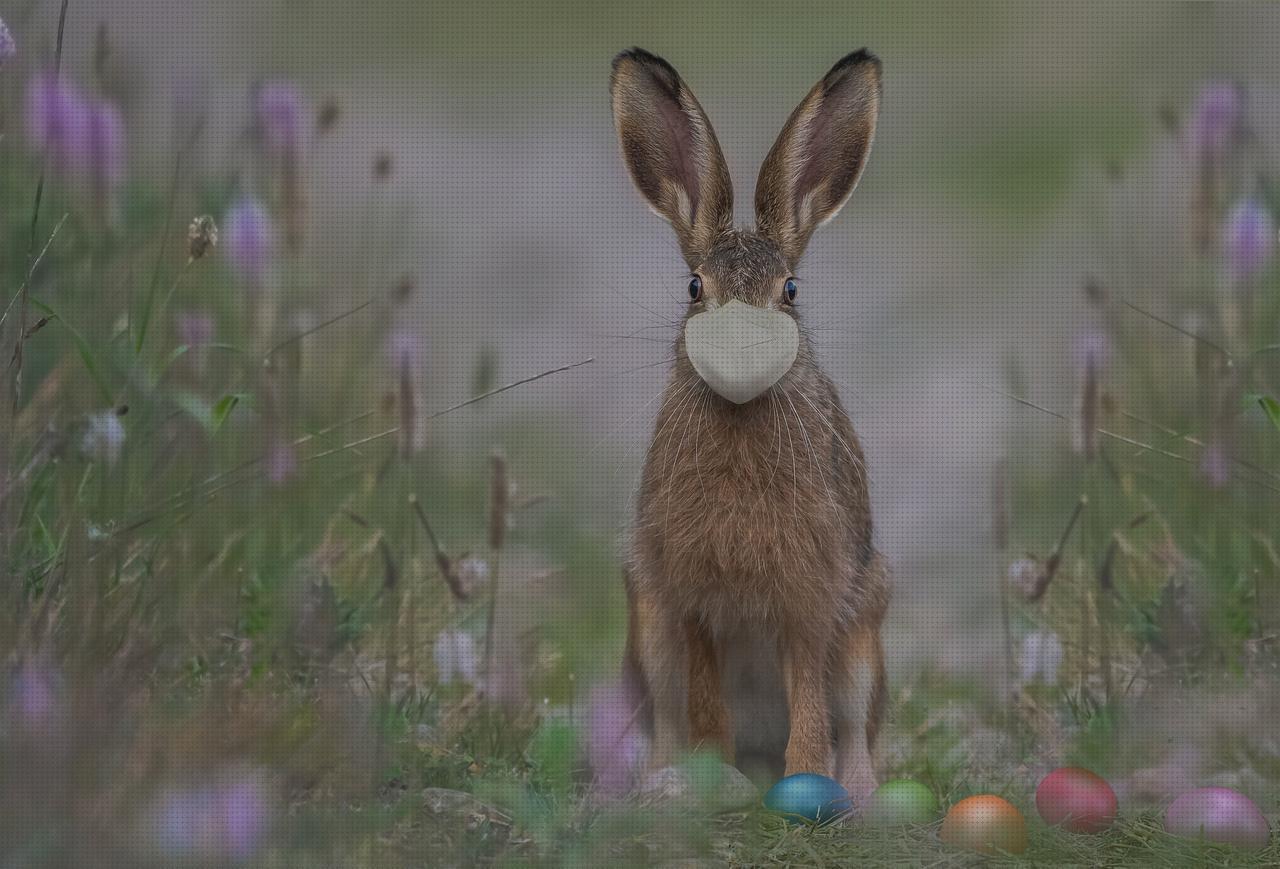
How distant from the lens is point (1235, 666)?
522cm

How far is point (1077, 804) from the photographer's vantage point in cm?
426

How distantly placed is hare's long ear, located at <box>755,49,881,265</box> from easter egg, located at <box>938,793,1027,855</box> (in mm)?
1656

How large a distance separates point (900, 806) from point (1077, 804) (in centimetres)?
47

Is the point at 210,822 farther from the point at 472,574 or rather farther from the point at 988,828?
the point at 472,574

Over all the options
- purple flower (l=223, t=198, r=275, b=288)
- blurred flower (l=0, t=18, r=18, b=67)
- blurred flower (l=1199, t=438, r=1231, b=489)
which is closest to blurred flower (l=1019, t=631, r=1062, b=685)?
blurred flower (l=1199, t=438, r=1231, b=489)

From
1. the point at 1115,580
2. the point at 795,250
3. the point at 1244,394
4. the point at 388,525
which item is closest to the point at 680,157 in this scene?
the point at 795,250

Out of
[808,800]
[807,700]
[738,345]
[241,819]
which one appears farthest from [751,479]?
[241,819]

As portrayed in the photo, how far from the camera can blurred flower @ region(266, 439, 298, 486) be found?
15.1 feet

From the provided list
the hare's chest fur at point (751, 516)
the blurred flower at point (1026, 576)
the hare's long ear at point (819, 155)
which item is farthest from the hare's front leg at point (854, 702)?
the hare's long ear at point (819, 155)

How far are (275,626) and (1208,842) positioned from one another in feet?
9.19

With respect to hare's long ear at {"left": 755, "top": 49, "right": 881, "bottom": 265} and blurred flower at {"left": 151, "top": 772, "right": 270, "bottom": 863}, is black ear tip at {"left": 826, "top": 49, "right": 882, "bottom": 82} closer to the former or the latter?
hare's long ear at {"left": 755, "top": 49, "right": 881, "bottom": 265}

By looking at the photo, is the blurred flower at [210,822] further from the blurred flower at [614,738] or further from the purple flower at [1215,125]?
the purple flower at [1215,125]

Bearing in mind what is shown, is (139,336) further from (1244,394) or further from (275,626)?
(1244,394)

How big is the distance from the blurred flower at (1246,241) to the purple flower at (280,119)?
3119mm
